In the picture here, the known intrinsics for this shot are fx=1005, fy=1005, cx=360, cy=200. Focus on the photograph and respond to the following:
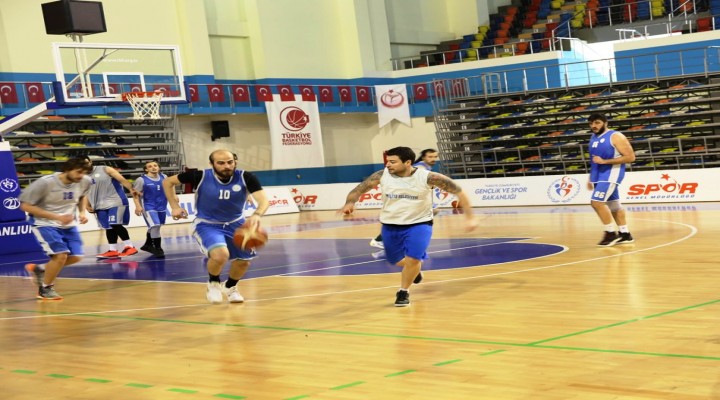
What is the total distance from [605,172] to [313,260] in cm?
433

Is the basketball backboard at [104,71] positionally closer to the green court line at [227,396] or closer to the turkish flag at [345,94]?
the turkish flag at [345,94]

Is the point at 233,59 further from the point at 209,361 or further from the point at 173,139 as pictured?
the point at 209,361

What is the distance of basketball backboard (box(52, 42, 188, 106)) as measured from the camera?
18922 millimetres

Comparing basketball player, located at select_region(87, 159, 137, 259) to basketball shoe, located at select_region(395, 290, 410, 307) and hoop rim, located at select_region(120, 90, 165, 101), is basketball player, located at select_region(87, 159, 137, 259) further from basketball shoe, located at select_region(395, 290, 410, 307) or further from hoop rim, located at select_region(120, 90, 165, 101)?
basketball shoe, located at select_region(395, 290, 410, 307)

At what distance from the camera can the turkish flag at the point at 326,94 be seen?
3512cm

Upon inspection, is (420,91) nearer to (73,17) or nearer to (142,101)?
(142,101)

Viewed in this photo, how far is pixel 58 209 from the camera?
11.5m

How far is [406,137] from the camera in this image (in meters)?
37.3

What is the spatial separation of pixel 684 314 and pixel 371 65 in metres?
30.3

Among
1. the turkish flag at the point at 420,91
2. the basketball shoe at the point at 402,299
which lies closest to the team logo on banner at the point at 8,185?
the basketball shoe at the point at 402,299

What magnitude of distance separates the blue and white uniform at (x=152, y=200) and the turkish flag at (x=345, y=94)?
19.1 meters

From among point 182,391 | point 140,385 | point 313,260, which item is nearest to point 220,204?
point 140,385

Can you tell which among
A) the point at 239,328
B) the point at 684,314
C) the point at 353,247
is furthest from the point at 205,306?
the point at 353,247

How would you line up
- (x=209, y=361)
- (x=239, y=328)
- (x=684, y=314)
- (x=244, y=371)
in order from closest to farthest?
(x=244, y=371), (x=209, y=361), (x=684, y=314), (x=239, y=328)
